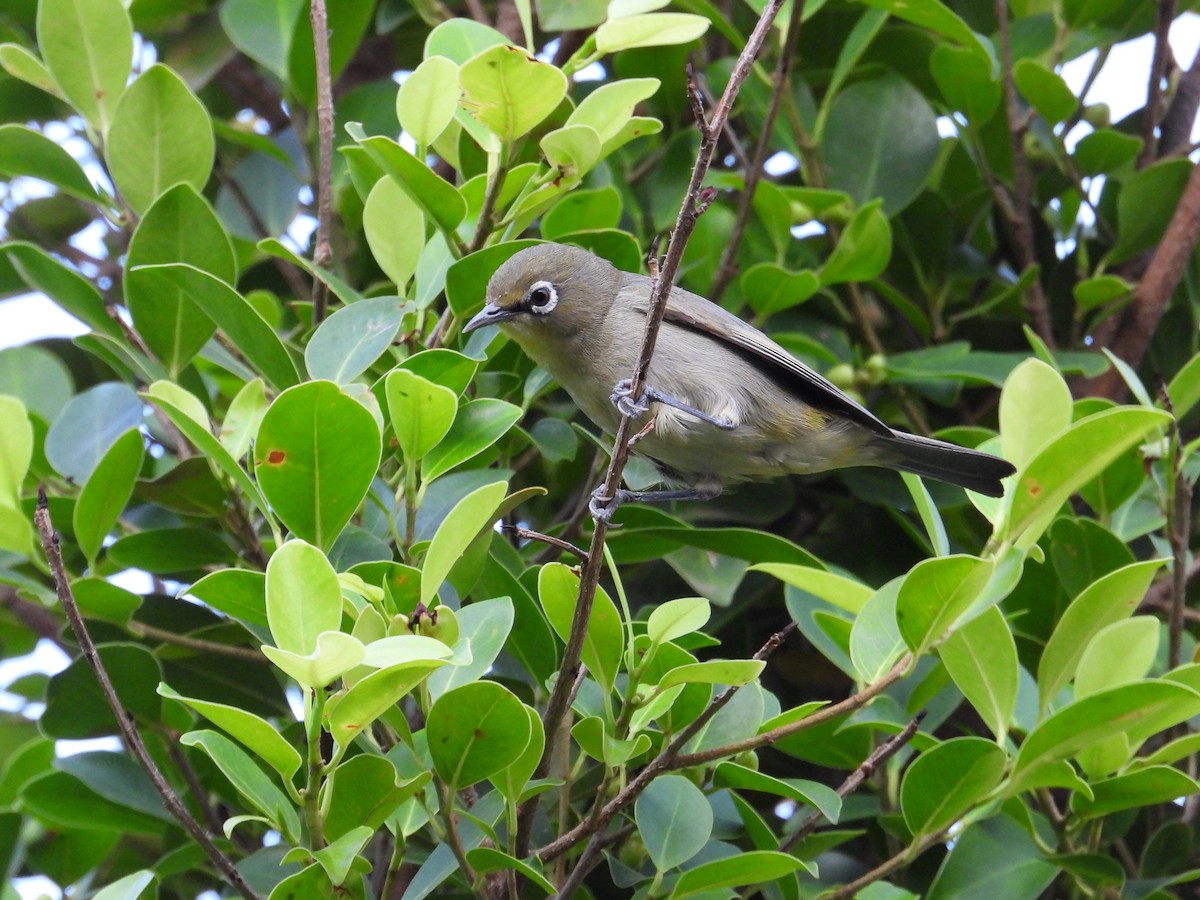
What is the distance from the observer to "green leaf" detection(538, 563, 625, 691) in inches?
80.5

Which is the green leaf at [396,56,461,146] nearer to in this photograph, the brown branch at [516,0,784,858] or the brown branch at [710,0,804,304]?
the brown branch at [516,0,784,858]

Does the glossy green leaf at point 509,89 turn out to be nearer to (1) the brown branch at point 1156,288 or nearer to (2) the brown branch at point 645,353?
(2) the brown branch at point 645,353

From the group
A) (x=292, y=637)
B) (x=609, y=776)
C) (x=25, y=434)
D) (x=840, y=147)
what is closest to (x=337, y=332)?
(x=25, y=434)

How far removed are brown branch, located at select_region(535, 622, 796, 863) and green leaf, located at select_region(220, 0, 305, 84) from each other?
2056 mm

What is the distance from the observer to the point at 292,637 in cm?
179

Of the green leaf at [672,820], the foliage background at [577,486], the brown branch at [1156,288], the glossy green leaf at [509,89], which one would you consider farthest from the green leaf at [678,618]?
the brown branch at [1156,288]

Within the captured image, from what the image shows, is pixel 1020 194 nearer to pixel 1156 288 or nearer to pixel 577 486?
pixel 1156 288

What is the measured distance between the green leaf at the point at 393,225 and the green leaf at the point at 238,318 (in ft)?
1.20

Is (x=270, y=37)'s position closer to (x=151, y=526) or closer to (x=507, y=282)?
(x=507, y=282)

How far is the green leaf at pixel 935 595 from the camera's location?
1.99 m

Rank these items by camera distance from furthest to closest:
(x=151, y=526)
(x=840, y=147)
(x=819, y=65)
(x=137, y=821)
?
(x=819, y=65)
(x=840, y=147)
(x=151, y=526)
(x=137, y=821)

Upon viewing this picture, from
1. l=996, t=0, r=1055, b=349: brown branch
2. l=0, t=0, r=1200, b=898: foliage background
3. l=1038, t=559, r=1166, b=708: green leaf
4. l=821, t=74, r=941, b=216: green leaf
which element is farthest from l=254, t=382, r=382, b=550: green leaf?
l=996, t=0, r=1055, b=349: brown branch

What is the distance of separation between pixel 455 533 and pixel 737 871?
0.73m

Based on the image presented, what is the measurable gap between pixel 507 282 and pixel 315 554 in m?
1.47
